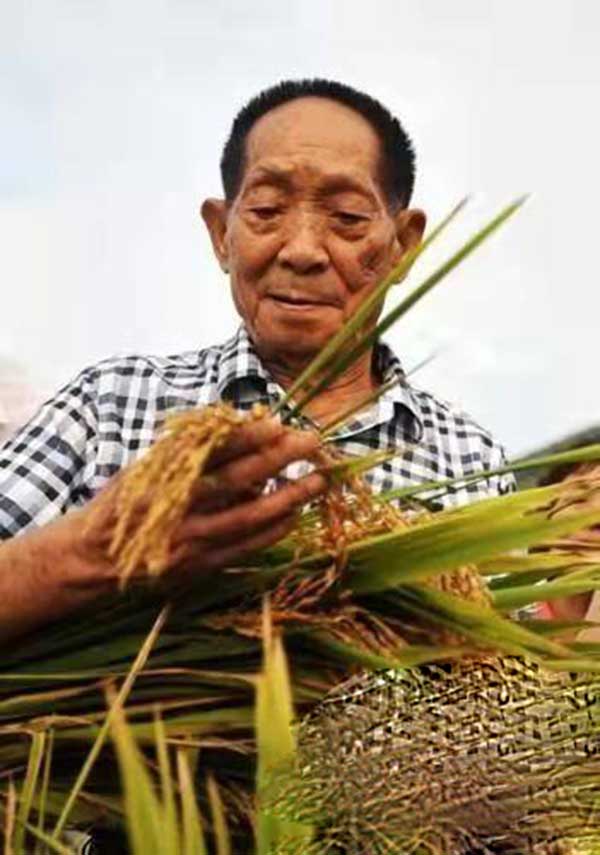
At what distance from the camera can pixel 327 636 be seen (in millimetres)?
1013

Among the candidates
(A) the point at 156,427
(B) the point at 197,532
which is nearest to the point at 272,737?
(B) the point at 197,532

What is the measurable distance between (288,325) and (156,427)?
12.6 inches

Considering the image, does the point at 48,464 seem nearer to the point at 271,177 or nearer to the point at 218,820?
the point at 271,177

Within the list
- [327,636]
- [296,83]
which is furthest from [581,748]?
[296,83]

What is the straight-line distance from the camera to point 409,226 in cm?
185

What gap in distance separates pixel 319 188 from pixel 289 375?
194mm

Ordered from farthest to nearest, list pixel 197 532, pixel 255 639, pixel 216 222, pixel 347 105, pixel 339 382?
pixel 216 222 < pixel 347 105 < pixel 339 382 < pixel 255 639 < pixel 197 532

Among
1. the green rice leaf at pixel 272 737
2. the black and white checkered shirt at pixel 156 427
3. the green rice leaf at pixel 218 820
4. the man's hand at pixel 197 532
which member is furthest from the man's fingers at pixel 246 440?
the black and white checkered shirt at pixel 156 427

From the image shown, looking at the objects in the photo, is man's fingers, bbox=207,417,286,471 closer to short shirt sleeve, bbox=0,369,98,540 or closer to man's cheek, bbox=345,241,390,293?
short shirt sleeve, bbox=0,369,98,540

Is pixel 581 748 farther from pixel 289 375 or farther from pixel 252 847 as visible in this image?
pixel 289 375

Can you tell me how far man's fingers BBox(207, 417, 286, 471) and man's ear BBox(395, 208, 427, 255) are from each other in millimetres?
938

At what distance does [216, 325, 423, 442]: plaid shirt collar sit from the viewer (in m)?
1.69

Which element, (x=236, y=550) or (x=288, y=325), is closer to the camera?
(x=236, y=550)

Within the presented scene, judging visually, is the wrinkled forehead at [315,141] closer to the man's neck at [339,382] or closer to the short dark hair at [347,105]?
the short dark hair at [347,105]
